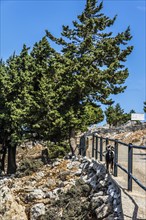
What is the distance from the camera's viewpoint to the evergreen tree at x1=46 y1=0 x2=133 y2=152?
84.9ft

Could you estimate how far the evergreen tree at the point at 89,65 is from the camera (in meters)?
25.9

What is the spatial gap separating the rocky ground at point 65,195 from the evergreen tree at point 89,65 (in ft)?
20.9

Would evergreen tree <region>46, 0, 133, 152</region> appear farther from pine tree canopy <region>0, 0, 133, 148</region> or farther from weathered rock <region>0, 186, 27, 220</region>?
weathered rock <region>0, 186, 27, 220</region>

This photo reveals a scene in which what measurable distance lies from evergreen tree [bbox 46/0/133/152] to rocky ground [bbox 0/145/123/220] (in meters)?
6.36

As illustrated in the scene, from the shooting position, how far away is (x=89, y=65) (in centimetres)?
2655

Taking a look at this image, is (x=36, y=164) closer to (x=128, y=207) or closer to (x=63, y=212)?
(x=63, y=212)

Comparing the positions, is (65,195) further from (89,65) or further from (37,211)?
(89,65)

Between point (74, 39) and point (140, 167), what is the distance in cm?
1629

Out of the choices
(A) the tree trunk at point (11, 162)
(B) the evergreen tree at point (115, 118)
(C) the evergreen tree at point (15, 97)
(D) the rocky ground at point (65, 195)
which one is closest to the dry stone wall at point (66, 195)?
(D) the rocky ground at point (65, 195)

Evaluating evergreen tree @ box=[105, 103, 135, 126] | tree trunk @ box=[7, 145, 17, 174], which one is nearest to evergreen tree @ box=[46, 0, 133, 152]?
tree trunk @ box=[7, 145, 17, 174]

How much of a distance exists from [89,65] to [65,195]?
45.5ft

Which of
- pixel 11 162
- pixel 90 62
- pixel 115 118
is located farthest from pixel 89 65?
pixel 115 118

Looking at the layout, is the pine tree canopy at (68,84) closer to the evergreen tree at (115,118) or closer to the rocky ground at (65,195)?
the rocky ground at (65,195)

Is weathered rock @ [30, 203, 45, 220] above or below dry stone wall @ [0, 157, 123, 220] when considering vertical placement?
below
